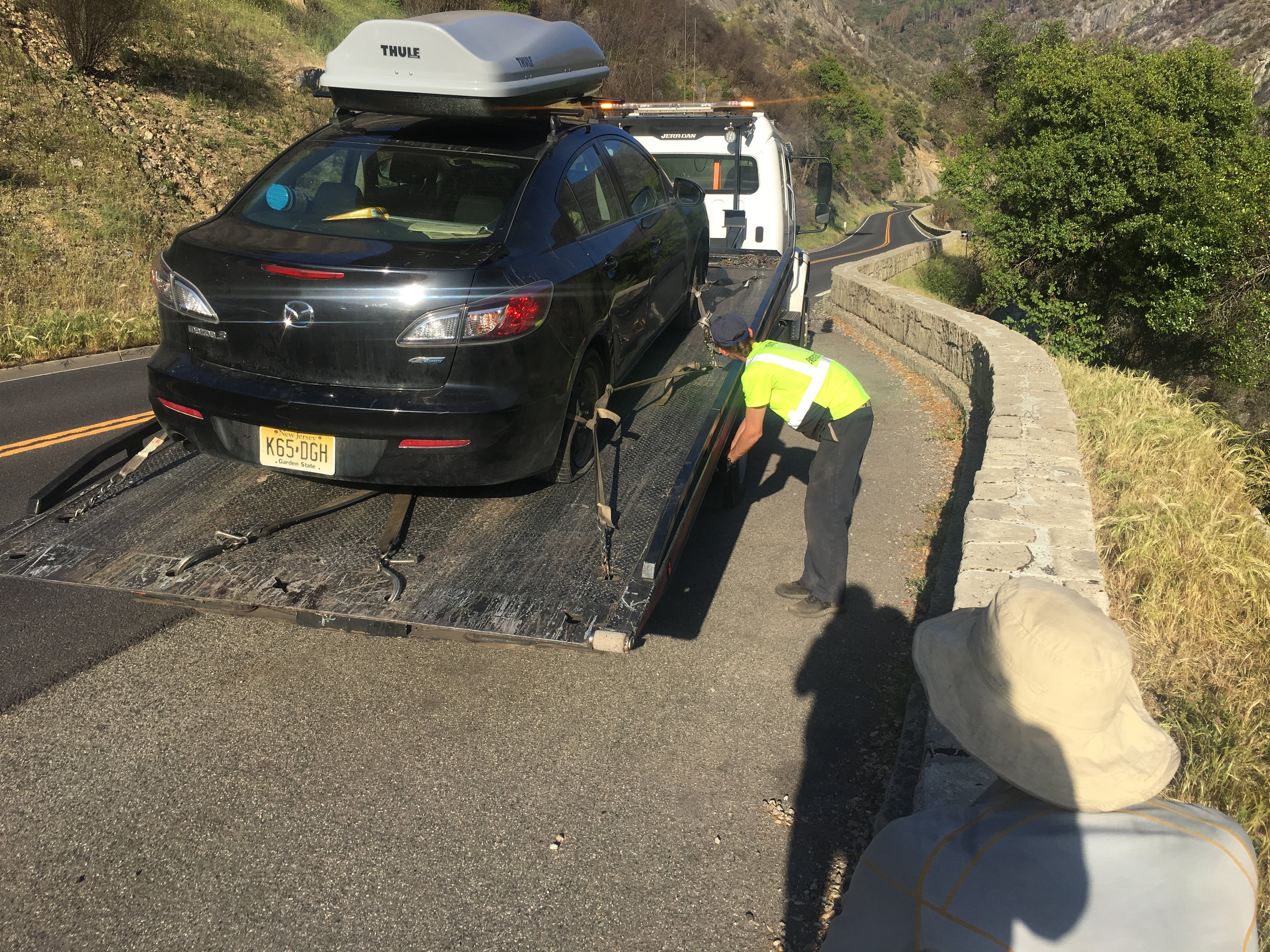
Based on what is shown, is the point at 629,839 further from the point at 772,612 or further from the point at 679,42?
the point at 679,42

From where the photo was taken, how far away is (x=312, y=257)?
3762mm

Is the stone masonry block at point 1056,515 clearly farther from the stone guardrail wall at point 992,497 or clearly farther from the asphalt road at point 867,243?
the asphalt road at point 867,243

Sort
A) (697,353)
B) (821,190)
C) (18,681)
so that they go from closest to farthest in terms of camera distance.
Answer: (18,681) < (697,353) < (821,190)

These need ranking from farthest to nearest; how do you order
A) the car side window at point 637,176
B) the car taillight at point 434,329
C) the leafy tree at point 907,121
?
the leafy tree at point 907,121 < the car side window at point 637,176 < the car taillight at point 434,329

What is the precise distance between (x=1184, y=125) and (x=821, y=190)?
9500 mm

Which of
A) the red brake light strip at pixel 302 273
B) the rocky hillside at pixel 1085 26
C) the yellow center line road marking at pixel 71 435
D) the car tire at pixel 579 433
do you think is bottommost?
the yellow center line road marking at pixel 71 435

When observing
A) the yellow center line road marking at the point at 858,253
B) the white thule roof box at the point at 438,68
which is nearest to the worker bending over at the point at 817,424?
the white thule roof box at the point at 438,68

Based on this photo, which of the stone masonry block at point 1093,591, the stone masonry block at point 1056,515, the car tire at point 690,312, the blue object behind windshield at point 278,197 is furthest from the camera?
the car tire at point 690,312

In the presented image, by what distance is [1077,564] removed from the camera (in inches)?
177

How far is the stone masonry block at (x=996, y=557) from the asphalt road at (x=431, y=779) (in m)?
0.63

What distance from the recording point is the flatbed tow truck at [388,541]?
3535 millimetres

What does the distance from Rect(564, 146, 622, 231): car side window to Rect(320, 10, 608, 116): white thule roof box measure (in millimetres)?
381

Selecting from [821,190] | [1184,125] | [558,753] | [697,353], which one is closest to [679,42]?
[1184,125]

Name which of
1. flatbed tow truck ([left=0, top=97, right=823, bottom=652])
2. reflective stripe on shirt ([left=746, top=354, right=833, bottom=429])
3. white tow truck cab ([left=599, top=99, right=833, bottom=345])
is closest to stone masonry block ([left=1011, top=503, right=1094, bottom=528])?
reflective stripe on shirt ([left=746, top=354, right=833, bottom=429])
